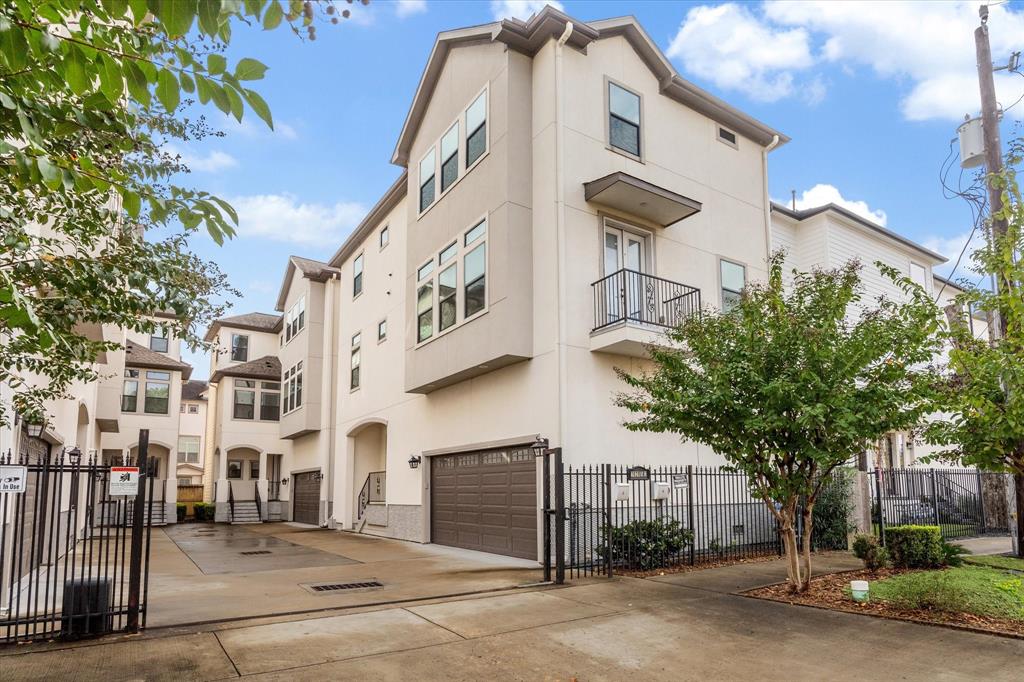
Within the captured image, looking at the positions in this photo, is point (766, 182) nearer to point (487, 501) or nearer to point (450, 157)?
point (450, 157)

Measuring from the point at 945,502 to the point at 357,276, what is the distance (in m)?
19.4

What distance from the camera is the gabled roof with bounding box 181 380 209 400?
4788 centimetres

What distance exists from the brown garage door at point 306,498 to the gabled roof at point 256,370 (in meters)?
5.73

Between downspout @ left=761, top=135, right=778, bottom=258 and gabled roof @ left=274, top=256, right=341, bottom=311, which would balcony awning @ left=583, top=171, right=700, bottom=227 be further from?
gabled roof @ left=274, top=256, right=341, bottom=311

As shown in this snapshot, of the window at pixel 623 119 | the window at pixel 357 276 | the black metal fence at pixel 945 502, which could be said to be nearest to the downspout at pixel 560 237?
the window at pixel 623 119

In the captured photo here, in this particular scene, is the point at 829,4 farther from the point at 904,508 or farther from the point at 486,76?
the point at 904,508

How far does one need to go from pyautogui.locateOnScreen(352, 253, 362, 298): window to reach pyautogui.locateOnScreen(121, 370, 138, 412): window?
42.5ft

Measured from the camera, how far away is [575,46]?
13922 mm

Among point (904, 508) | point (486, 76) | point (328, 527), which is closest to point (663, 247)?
point (486, 76)

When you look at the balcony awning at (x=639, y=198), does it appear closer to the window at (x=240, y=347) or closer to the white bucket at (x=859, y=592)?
the white bucket at (x=859, y=592)

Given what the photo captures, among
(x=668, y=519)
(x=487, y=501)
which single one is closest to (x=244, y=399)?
(x=487, y=501)

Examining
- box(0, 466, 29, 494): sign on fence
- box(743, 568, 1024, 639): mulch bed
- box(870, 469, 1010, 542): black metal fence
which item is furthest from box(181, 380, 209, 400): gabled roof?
box(743, 568, 1024, 639): mulch bed

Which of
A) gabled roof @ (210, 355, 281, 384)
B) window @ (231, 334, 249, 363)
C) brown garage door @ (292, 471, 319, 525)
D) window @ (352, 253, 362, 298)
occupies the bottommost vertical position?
brown garage door @ (292, 471, 319, 525)

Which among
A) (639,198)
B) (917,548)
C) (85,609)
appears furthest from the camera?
(639,198)
